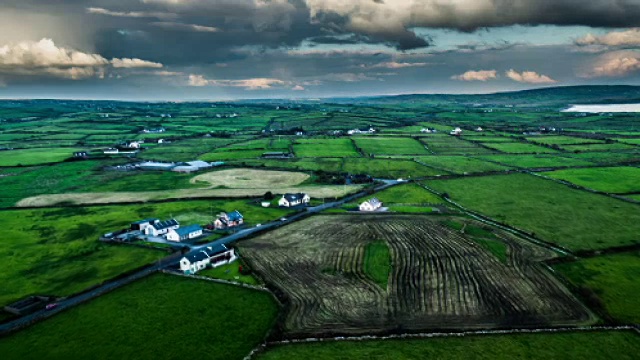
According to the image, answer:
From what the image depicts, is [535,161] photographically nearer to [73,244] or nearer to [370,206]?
[370,206]

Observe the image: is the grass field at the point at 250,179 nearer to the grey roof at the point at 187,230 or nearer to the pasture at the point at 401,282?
the grey roof at the point at 187,230

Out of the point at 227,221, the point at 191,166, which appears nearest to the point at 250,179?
the point at 191,166

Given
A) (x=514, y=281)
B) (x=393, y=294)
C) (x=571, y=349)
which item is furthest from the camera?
(x=514, y=281)

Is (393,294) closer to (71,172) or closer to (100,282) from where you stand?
(100,282)

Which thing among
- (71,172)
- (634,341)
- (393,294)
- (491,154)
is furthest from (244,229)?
(491,154)

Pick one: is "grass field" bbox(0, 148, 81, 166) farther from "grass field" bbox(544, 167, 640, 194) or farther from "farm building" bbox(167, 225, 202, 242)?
"grass field" bbox(544, 167, 640, 194)

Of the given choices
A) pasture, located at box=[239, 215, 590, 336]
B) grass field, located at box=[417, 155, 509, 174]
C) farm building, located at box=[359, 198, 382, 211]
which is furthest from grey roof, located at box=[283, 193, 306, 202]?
grass field, located at box=[417, 155, 509, 174]
